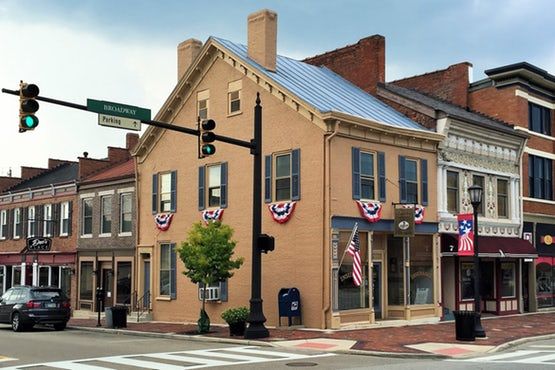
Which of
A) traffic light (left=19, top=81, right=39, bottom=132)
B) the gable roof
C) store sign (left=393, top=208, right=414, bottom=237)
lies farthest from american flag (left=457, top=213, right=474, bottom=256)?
traffic light (left=19, top=81, right=39, bottom=132)

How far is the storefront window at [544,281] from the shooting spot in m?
31.5

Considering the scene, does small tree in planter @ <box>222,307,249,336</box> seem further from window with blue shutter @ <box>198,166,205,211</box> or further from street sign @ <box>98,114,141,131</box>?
window with blue shutter @ <box>198,166,205,211</box>

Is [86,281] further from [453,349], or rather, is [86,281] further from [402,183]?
[453,349]

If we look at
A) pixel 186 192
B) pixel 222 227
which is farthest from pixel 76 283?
pixel 222 227

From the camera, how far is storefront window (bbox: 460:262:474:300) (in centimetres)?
2760

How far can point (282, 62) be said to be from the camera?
28.8 meters

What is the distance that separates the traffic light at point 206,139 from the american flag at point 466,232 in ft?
34.1

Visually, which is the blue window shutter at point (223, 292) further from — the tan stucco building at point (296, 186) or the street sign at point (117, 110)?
the street sign at point (117, 110)

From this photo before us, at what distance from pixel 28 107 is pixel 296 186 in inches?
419

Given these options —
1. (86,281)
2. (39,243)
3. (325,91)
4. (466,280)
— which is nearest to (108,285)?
(86,281)

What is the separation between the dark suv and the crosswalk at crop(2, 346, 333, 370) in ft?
31.9

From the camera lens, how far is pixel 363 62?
30469 mm

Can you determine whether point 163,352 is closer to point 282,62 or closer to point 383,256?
point 383,256

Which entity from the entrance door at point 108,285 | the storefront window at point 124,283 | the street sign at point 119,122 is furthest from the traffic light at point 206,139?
the entrance door at point 108,285
